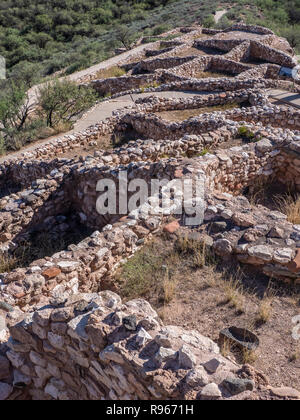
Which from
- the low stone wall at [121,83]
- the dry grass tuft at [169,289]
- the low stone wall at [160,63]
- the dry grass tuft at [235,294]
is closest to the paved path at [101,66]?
the low stone wall at [121,83]

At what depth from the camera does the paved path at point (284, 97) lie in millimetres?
12844

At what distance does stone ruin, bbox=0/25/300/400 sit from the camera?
3.00 meters

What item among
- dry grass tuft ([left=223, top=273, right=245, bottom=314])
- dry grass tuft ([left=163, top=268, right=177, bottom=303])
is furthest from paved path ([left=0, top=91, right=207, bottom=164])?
dry grass tuft ([left=223, top=273, right=245, bottom=314])

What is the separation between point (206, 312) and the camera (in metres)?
4.37

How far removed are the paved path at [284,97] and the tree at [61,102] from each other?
7.09m

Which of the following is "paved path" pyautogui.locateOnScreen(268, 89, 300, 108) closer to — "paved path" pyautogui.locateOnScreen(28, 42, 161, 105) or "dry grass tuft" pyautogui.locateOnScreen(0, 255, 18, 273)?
"dry grass tuft" pyautogui.locateOnScreen(0, 255, 18, 273)

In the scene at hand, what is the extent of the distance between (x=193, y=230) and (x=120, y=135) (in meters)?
7.15

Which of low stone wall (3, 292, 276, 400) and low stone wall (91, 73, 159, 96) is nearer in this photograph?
low stone wall (3, 292, 276, 400)

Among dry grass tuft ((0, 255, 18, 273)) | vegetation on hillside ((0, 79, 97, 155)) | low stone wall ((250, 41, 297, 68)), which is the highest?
low stone wall ((250, 41, 297, 68))

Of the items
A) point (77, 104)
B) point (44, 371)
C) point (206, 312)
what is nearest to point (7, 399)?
point (44, 371)

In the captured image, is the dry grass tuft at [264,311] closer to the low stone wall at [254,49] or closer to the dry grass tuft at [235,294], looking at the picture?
the dry grass tuft at [235,294]

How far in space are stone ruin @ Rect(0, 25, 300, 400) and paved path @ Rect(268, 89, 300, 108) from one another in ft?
4.63

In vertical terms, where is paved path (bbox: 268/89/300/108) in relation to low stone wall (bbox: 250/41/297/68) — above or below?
below

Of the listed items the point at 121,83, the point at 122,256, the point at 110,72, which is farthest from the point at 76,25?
the point at 122,256
